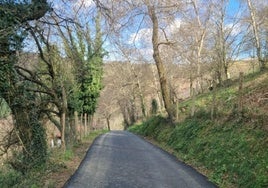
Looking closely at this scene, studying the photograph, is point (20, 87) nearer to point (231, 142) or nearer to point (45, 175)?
point (45, 175)

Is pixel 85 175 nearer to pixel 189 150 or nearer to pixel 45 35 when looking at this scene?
pixel 189 150

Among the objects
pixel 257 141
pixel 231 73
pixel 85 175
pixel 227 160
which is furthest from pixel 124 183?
pixel 231 73

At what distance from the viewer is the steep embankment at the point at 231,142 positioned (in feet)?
30.9

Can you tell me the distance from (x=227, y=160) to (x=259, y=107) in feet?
11.0

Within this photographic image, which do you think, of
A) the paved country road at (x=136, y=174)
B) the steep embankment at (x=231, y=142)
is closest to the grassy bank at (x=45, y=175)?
the paved country road at (x=136, y=174)

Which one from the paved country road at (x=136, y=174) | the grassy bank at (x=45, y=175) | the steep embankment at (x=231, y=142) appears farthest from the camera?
the grassy bank at (x=45, y=175)

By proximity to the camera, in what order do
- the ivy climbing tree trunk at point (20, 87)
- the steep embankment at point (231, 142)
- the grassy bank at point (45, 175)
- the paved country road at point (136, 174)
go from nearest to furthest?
the steep embankment at point (231, 142)
the paved country road at point (136, 174)
the grassy bank at point (45, 175)
the ivy climbing tree trunk at point (20, 87)

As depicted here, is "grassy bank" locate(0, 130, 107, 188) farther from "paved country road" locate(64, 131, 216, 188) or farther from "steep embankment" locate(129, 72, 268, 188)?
"steep embankment" locate(129, 72, 268, 188)

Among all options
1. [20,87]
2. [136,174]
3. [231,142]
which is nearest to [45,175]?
[136,174]

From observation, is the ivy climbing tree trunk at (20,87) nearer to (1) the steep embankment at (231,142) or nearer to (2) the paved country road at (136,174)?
(2) the paved country road at (136,174)

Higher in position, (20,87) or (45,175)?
(20,87)

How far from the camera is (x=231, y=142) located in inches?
468

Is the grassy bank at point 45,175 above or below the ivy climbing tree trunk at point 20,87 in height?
below

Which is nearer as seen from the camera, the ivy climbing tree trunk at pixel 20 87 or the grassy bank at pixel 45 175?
the grassy bank at pixel 45 175
